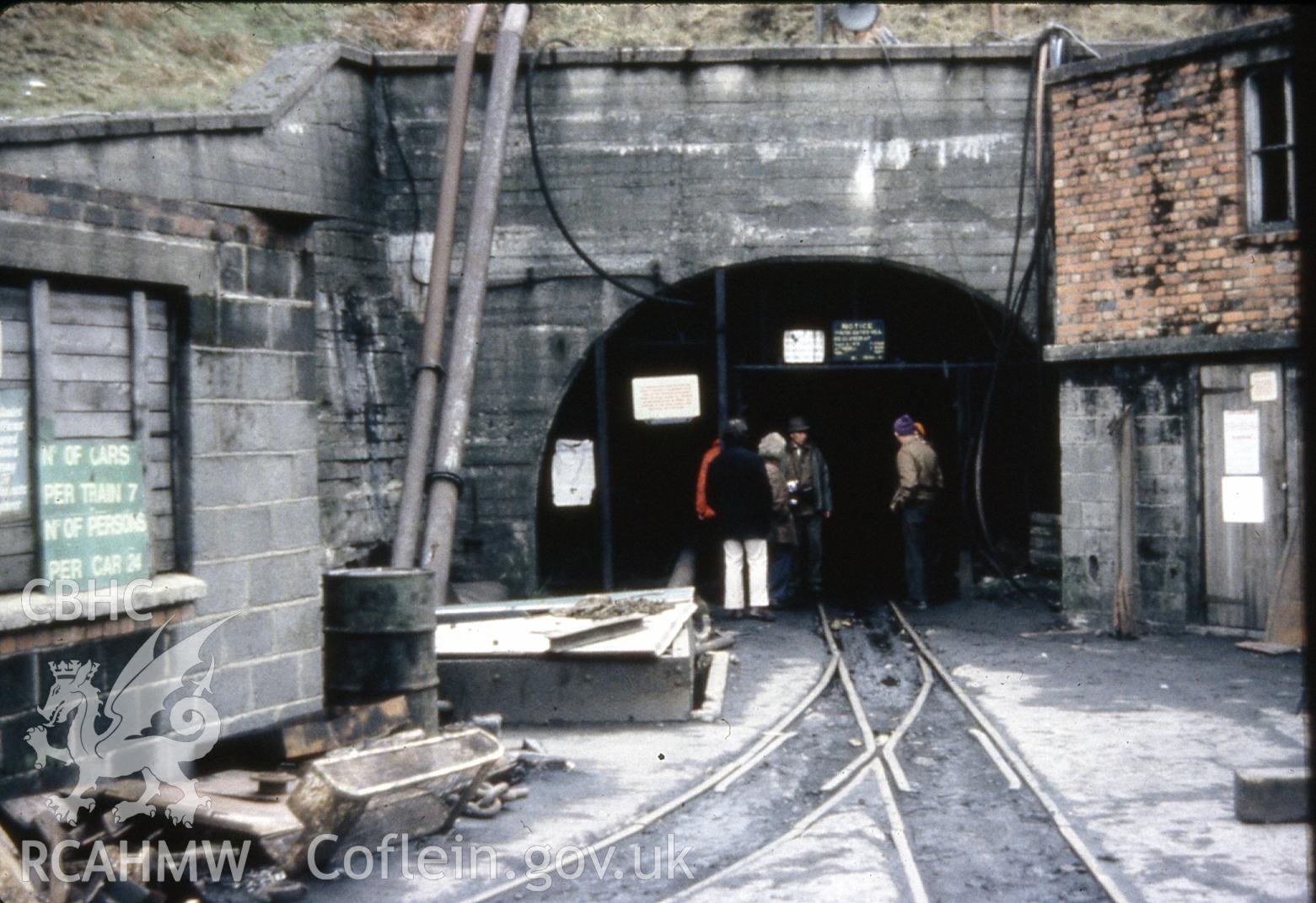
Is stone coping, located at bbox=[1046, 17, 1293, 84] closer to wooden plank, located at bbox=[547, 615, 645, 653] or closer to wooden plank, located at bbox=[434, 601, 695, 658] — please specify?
wooden plank, located at bbox=[434, 601, 695, 658]

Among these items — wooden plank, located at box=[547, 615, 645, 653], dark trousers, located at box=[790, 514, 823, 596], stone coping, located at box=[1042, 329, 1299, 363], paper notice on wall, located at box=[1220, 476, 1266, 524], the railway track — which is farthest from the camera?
dark trousers, located at box=[790, 514, 823, 596]

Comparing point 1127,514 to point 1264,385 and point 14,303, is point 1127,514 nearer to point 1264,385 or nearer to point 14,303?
point 1264,385

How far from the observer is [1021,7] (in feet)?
85.3

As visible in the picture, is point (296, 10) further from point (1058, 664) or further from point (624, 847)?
point (624, 847)

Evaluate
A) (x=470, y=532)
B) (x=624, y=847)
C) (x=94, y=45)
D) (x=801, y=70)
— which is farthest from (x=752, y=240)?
(x=94, y=45)

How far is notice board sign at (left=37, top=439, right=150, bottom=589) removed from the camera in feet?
18.4

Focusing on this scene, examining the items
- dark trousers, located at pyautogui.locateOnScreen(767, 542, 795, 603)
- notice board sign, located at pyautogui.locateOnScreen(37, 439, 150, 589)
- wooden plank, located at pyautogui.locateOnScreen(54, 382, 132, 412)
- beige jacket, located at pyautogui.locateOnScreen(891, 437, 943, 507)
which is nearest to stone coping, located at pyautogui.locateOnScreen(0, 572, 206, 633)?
notice board sign, located at pyautogui.locateOnScreen(37, 439, 150, 589)

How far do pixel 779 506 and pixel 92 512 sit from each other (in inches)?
336

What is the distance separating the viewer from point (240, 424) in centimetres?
686

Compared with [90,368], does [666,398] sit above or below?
above

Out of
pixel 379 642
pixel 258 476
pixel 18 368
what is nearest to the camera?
pixel 18 368

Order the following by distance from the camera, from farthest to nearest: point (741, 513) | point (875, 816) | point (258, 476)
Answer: point (741, 513) < point (258, 476) < point (875, 816)

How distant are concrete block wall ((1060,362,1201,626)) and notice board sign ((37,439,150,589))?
907 centimetres

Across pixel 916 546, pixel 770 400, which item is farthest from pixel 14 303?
pixel 770 400
